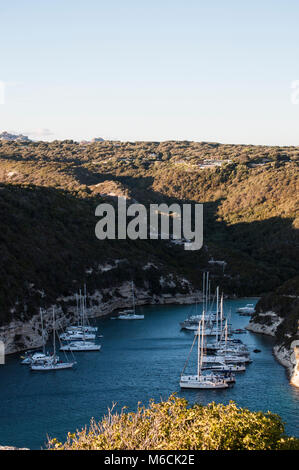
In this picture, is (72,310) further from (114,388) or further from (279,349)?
(114,388)

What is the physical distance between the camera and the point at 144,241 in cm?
12562

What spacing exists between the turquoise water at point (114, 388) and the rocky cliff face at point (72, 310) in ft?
12.4

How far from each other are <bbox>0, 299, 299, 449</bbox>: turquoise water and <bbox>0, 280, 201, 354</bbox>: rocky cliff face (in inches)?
149

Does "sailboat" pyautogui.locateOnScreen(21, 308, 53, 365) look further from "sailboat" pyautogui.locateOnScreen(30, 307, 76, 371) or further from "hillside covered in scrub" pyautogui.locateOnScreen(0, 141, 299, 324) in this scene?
"hillside covered in scrub" pyautogui.locateOnScreen(0, 141, 299, 324)

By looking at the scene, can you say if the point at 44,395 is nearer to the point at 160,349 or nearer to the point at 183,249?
the point at 160,349

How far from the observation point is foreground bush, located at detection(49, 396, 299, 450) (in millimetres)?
27484

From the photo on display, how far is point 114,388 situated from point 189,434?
33.2 m

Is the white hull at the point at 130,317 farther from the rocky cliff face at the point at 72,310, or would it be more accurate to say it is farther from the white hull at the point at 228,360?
the white hull at the point at 228,360

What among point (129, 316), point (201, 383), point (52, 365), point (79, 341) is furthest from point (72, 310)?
point (201, 383)

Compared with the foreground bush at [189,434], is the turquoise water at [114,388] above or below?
below

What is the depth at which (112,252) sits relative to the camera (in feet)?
372

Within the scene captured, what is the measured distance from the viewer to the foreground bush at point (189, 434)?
27.5 meters

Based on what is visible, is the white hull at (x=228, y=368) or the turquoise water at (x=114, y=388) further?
the white hull at (x=228, y=368)

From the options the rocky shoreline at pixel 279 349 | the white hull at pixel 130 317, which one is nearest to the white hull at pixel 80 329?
the white hull at pixel 130 317
